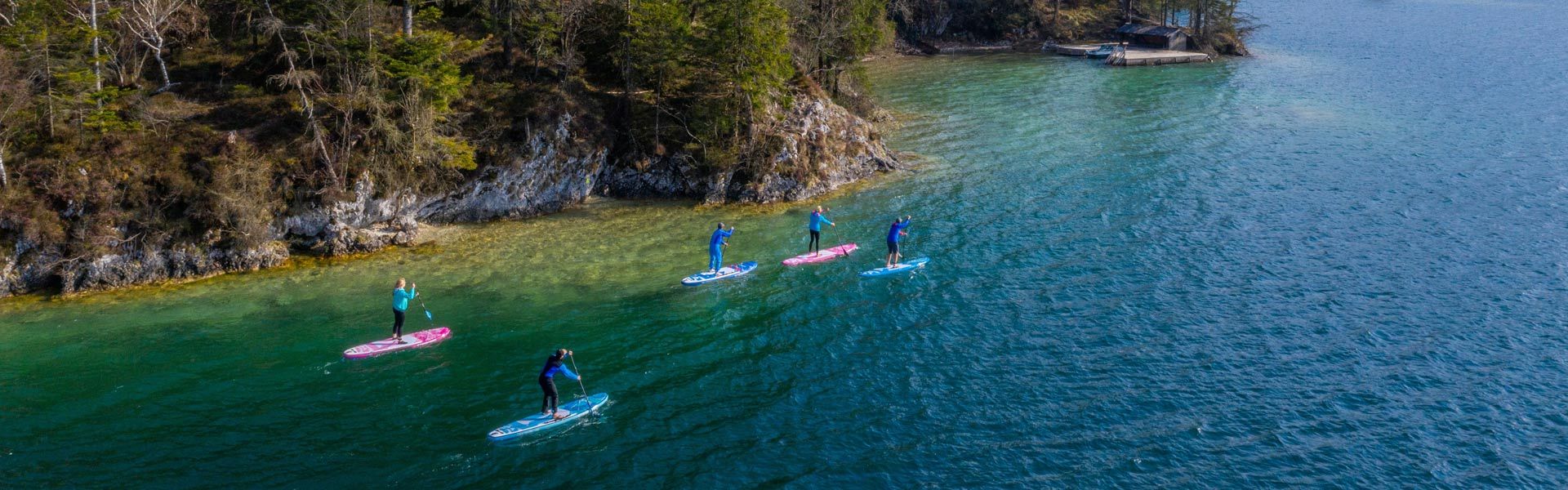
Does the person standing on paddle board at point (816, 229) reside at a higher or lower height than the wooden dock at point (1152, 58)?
lower

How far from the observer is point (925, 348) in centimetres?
3534

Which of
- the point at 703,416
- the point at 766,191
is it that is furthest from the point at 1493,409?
the point at 766,191

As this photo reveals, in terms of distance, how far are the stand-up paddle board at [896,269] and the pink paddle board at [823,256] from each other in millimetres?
2384

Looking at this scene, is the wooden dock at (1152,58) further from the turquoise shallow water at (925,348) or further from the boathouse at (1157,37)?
the turquoise shallow water at (925,348)

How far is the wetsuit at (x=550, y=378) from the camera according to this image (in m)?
30.0

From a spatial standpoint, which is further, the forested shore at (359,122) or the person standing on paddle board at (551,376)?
the forested shore at (359,122)

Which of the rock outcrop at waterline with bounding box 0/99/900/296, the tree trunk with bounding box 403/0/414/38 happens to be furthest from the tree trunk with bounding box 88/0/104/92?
the tree trunk with bounding box 403/0/414/38

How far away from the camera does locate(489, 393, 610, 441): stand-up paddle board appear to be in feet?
95.9

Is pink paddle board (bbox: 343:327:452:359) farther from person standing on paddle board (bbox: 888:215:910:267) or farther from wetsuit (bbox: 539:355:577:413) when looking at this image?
person standing on paddle board (bbox: 888:215:910:267)

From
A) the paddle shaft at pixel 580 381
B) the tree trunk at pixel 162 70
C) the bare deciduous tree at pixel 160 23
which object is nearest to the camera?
the paddle shaft at pixel 580 381

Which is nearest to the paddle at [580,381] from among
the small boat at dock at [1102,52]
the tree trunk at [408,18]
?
the tree trunk at [408,18]

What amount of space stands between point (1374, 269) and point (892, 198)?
23.6 meters

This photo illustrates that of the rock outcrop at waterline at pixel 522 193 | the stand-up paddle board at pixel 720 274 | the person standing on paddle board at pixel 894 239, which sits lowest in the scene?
the stand-up paddle board at pixel 720 274

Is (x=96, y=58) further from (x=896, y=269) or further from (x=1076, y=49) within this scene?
(x=1076, y=49)
